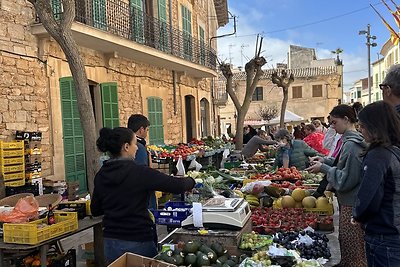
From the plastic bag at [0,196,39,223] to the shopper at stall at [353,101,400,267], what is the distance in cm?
297

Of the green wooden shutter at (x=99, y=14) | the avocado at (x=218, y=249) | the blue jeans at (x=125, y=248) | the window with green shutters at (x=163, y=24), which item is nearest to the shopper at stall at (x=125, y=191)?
the blue jeans at (x=125, y=248)

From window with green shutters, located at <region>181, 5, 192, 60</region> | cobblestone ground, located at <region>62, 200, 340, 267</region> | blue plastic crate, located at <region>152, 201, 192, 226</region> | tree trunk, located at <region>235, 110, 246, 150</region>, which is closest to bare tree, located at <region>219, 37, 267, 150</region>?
tree trunk, located at <region>235, 110, 246, 150</region>

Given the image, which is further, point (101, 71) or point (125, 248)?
point (101, 71)

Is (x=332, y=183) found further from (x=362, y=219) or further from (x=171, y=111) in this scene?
(x=171, y=111)

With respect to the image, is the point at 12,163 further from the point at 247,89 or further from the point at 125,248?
the point at 247,89

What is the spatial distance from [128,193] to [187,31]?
14.7 meters

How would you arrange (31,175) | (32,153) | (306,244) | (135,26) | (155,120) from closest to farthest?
(306,244) → (31,175) → (32,153) → (135,26) → (155,120)

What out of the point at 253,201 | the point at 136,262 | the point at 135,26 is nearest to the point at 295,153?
the point at 253,201

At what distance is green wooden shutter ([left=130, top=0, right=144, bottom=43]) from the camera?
1174cm

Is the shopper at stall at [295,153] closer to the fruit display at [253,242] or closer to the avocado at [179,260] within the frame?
the fruit display at [253,242]

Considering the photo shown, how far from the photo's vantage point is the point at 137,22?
12.1m

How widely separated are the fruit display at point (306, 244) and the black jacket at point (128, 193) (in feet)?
4.24

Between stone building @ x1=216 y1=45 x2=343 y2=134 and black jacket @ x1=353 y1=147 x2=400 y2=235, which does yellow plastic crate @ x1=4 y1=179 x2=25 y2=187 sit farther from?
stone building @ x1=216 y1=45 x2=343 y2=134

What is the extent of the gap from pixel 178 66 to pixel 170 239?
11668 mm
